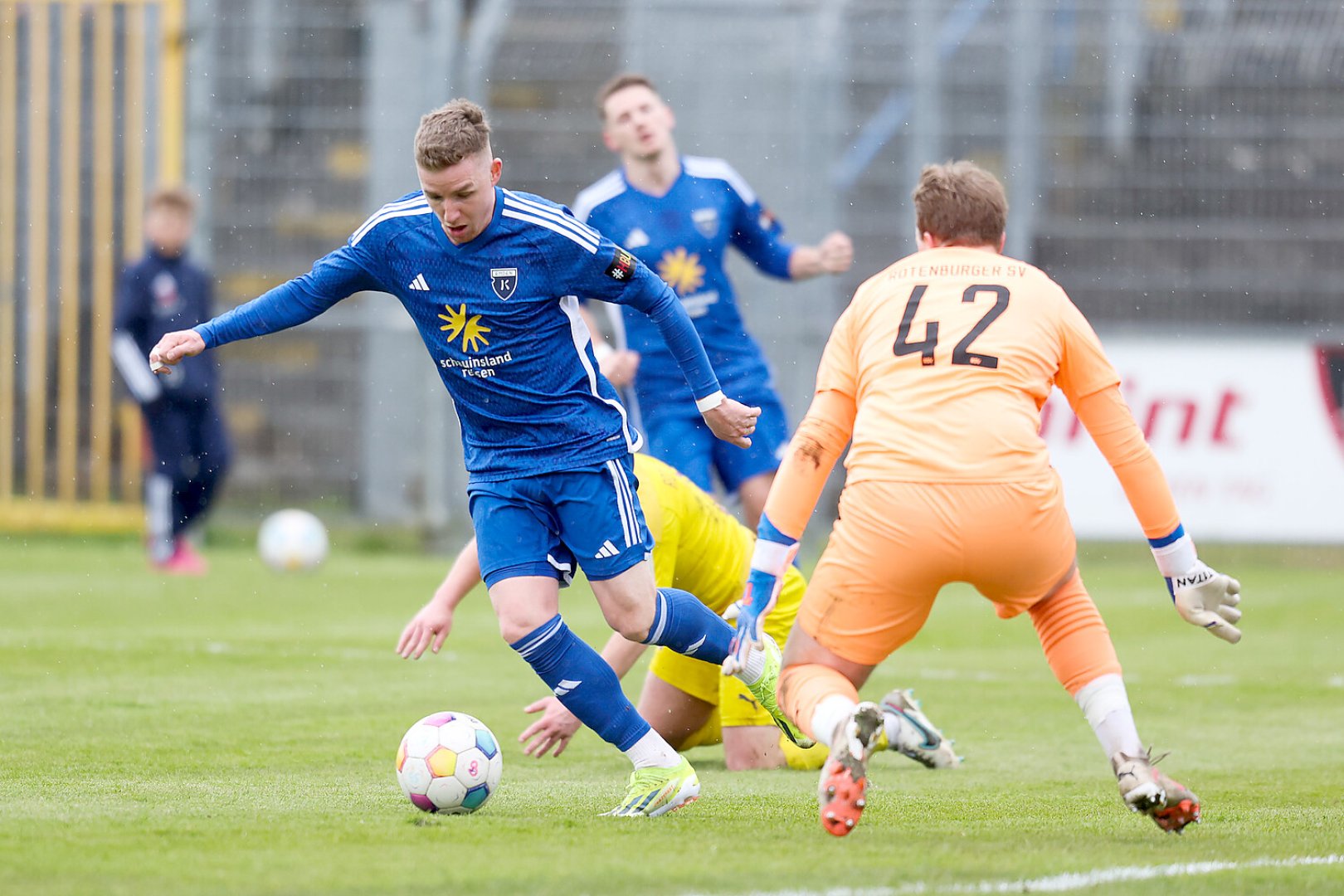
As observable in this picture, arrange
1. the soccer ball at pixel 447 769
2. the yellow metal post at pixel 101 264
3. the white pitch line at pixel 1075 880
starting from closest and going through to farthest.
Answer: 1. the white pitch line at pixel 1075 880
2. the soccer ball at pixel 447 769
3. the yellow metal post at pixel 101 264

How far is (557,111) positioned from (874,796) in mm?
10664

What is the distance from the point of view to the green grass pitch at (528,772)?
3846mm

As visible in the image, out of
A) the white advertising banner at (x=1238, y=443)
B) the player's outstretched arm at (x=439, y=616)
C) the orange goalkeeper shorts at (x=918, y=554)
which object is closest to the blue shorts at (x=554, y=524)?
the player's outstretched arm at (x=439, y=616)

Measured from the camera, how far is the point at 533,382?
199 inches

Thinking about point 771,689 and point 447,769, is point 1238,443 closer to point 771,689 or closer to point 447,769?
point 771,689

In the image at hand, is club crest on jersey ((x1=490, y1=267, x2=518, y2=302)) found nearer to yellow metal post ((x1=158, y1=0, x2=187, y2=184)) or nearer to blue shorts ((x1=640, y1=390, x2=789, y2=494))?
blue shorts ((x1=640, y1=390, x2=789, y2=494))

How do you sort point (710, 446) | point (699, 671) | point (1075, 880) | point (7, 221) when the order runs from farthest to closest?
point (7, 221) → point (710, 446) → point (699, 671) → point (1075, 880)

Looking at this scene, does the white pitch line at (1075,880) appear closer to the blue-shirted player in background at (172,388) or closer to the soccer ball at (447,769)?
the soccer ball at (447,769)

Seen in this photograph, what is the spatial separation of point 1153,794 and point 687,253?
397 centimetres

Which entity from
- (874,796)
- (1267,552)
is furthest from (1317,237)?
(874,796)

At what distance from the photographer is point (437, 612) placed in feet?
17.2

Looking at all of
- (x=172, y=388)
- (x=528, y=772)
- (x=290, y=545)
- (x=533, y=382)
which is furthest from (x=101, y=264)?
(x=533, y=382)

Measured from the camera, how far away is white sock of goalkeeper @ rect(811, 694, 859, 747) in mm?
4176

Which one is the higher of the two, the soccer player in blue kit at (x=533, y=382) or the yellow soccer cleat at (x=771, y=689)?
the soccer player in blue kit at (x=533, y=382)
